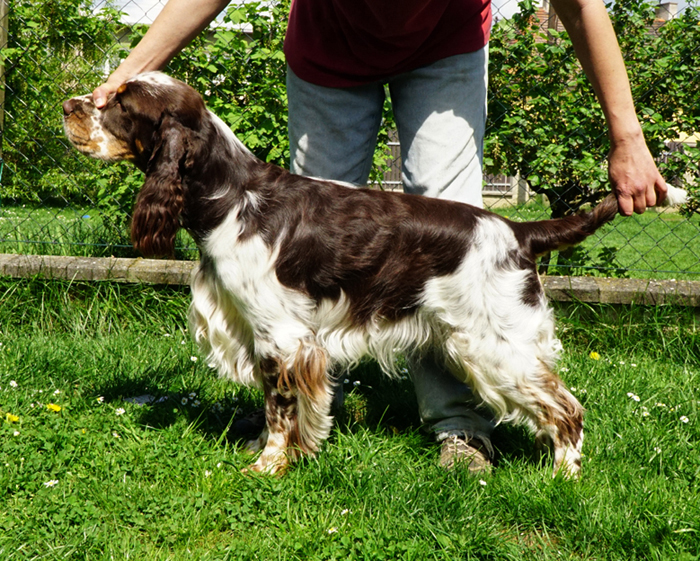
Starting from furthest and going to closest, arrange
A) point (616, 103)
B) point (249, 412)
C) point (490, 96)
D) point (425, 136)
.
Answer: point (490, 96) < point (249, 412) < point (425, 136) < point (616, 103)

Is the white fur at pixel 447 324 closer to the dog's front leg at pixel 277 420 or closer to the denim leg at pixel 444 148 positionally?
the dog's front leg at pixel 277 420

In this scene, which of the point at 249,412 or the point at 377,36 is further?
the point at 249,412

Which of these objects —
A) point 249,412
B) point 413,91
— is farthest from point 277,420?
point 413,91

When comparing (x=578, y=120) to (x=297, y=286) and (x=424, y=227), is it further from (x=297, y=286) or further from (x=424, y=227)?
(x=297, y=286)

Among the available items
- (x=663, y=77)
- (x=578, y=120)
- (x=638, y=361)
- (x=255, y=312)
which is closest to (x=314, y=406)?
(x=255, y=312)

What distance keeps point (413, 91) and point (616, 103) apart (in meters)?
0.85

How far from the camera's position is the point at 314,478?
254 cm

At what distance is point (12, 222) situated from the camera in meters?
4.98

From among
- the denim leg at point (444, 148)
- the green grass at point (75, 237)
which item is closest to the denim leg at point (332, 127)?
the denim leg at point (444, 148)

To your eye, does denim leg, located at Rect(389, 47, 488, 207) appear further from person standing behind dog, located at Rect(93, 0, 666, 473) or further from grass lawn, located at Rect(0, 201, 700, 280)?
grass lawn, located at Rect(0, 201, 700, 280)

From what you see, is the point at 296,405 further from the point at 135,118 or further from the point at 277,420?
the point at 135,118

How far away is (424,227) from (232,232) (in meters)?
0.75

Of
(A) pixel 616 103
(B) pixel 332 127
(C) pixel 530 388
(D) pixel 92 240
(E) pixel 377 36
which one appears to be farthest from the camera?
(D) pixel 92 240

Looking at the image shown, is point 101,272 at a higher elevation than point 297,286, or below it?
below
